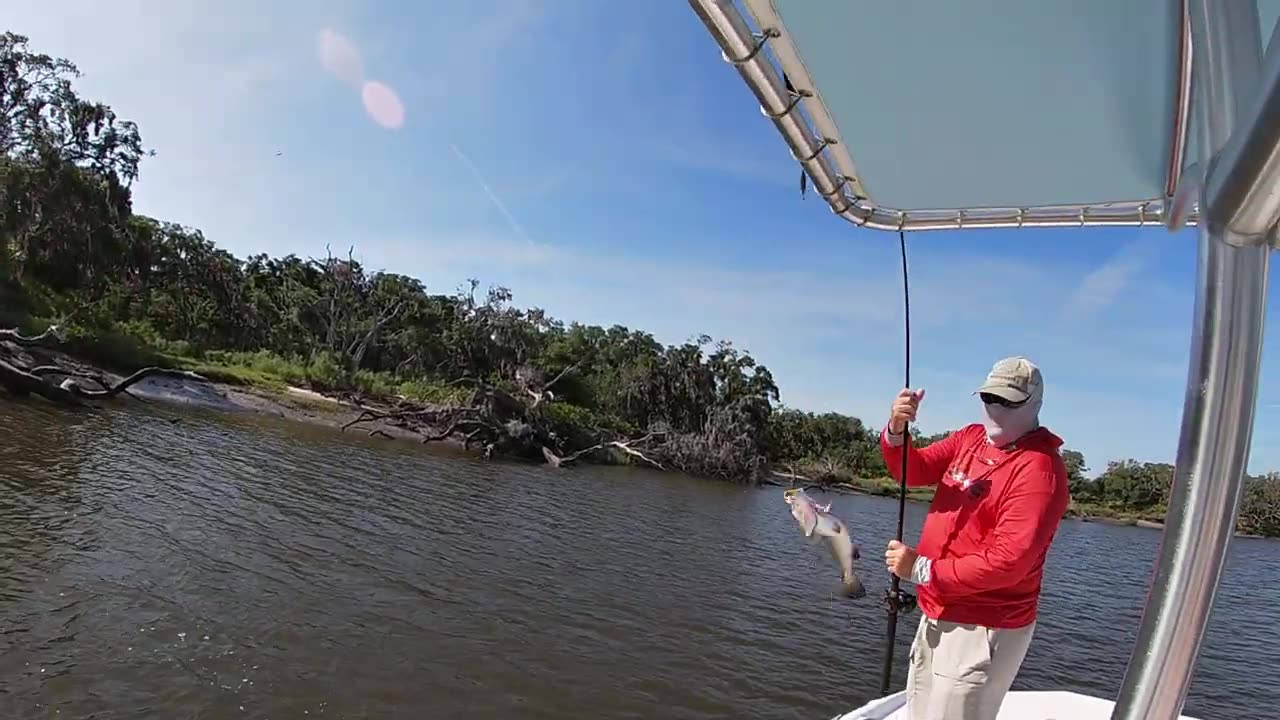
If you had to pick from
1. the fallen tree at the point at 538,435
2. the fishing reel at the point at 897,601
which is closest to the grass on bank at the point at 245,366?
the fallen tree at the point at 538,435

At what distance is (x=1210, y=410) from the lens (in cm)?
113

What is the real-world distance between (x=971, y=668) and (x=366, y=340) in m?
42.9

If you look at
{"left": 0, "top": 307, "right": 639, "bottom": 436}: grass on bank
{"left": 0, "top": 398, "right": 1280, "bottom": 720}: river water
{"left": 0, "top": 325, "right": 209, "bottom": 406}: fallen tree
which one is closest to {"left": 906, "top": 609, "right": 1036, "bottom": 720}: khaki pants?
{"left": 0, "top": 398, "right": 1280, "bottom": 720}: river water

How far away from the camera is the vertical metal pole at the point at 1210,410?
1.09m

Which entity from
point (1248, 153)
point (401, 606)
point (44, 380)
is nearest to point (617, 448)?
point (44, 380)

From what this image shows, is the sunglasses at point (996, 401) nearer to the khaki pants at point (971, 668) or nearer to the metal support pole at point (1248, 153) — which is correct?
the khaki pants at point (971, 668)

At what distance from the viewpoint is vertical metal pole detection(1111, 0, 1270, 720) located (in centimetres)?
109

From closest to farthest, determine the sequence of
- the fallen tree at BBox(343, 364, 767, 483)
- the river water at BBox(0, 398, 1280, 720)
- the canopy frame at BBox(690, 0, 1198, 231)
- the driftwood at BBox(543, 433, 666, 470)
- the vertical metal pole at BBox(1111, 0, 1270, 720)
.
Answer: the vertical metal pole at BBox(1111, 0, 1270, 720), the canopy frame at BBox(690, 0, 1198, 231), the river water at BBox(0, 398, 1280, 720), the fallen tree at BBox(343, 364, 767, 483), the driftwood at BBox(543, 433, 666, 470)

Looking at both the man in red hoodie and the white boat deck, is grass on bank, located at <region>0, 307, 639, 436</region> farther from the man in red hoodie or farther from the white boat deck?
the man in red hoodie

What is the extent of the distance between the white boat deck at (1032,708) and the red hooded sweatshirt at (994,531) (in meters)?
1.26

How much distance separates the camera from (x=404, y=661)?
7.57 m

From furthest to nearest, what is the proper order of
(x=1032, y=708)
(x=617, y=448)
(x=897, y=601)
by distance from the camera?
(x=617, y=448), (x=1032, y=708), (x=897, y=601)

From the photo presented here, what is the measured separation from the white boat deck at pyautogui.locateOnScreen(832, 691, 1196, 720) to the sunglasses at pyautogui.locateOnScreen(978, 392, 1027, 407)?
2.07 meters

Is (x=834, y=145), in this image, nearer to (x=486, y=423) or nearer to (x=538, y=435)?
(x=486, y=423)
